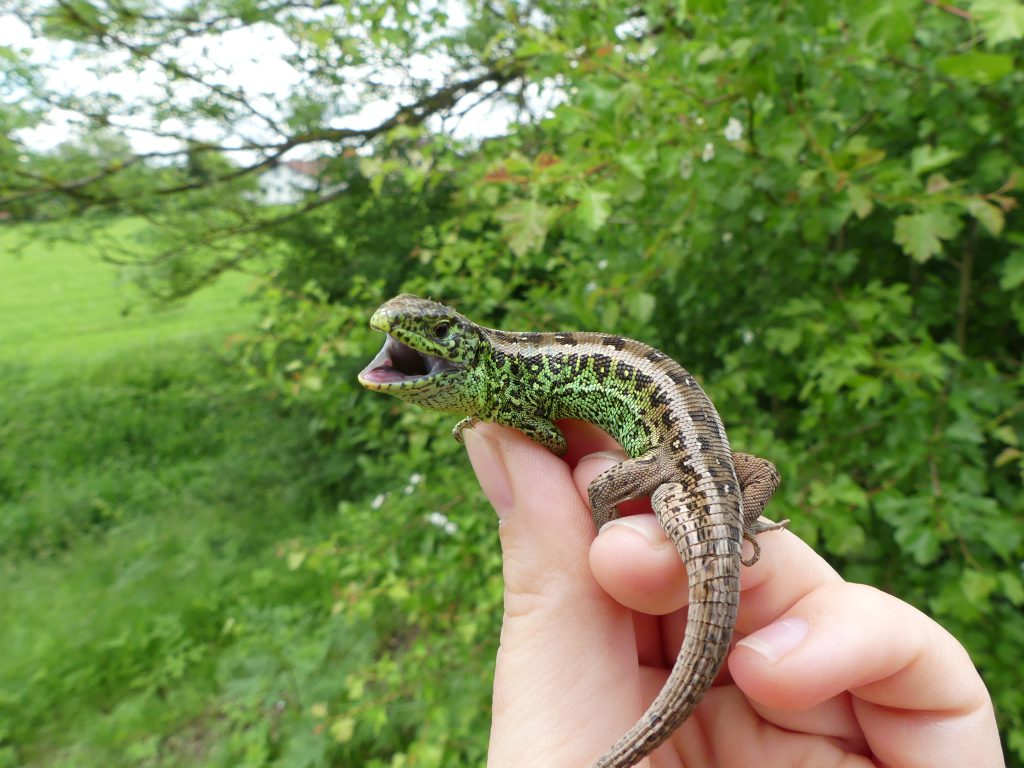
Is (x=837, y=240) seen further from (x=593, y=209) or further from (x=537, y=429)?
(x=537, y=429)

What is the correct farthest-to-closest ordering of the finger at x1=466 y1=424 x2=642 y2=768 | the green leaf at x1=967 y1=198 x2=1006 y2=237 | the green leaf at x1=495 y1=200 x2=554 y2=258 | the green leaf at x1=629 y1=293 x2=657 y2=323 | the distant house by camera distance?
the distant house, the green leaf at x1=629 y1=293 x2=657 y2=323, the green leaf at x1=495 y1=200 x2=554 y2=258, the green leaf at x1=967 y1=198 x2=1006 y2=237, the finger at x1=466 y1=424 x2=642 y2=768

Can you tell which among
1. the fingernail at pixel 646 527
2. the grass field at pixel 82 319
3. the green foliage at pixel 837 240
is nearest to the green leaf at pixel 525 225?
the green foliage at pixel 837 240

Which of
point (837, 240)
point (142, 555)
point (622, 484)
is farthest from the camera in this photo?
point (142, 555)

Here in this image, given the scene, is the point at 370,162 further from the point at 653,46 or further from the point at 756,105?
the point at 756,105

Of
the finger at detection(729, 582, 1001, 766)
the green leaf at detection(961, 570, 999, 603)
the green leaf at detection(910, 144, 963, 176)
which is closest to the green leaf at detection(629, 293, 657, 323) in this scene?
the green leaf at detection(910, 144, 963, 176)

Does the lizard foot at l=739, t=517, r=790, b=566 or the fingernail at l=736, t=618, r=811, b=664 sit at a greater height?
the lizard foot at l=739, t=517, r=790, b=566

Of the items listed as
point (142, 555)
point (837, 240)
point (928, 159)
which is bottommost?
point (142, 555)

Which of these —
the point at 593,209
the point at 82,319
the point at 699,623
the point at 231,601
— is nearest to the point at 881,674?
the point at 699,623

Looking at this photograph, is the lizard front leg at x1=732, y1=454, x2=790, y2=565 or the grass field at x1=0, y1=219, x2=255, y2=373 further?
the grass field at x1=0, y1=219, x2=255, y2=373

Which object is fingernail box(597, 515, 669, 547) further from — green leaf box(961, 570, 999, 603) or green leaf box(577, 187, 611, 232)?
green leaf box(961, 570, 999, 603)
